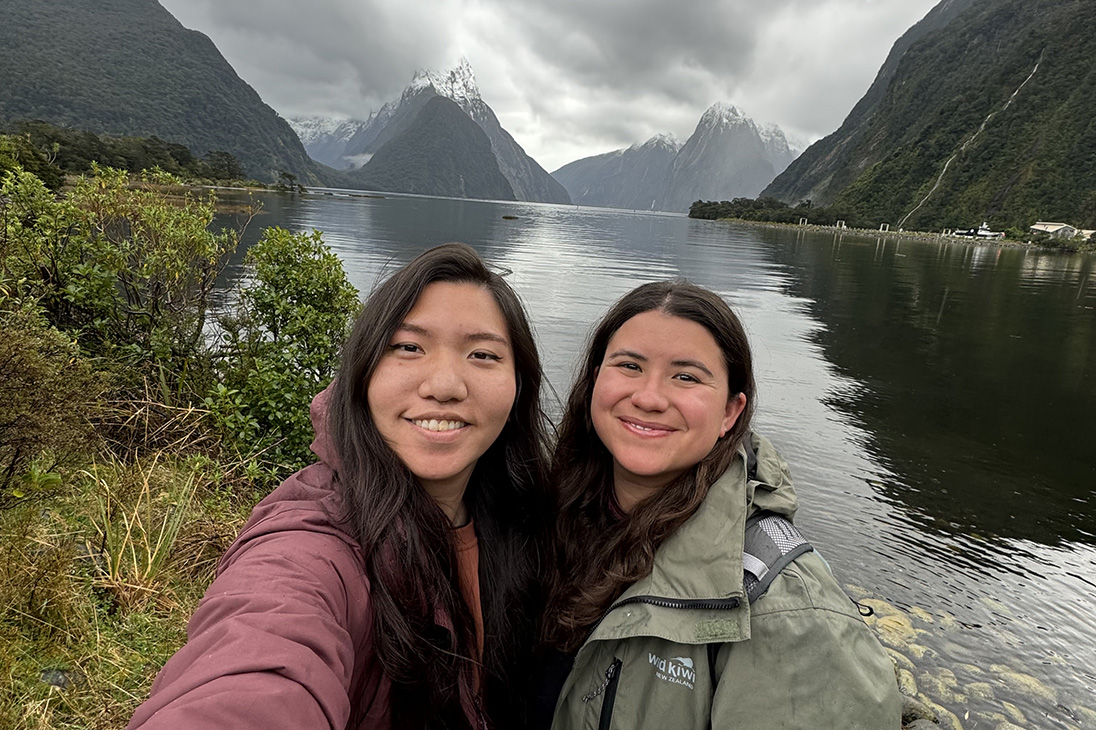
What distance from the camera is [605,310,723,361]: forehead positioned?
193cm

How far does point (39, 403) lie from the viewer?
3.26m

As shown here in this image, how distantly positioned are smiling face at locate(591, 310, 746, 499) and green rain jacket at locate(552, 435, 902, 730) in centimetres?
18

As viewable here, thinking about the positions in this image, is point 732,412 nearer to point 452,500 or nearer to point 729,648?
point 729,648

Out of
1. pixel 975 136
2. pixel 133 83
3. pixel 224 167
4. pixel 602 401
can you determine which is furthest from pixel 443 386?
pixel 133 83

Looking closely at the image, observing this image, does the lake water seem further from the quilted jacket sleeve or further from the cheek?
the quilted jacket sleeve

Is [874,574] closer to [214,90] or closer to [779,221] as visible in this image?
[779,221]

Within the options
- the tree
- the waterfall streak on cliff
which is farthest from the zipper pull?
the waterfall streak on cliff

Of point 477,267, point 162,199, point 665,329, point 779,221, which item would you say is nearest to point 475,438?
point 477,267

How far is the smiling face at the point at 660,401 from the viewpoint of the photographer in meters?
1.85

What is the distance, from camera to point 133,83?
128 meters

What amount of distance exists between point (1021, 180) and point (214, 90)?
17741 centimetres

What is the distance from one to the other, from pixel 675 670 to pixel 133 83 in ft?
563

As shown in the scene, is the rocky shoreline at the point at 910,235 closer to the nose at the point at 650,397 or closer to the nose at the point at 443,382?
the nose at the point at 650,397

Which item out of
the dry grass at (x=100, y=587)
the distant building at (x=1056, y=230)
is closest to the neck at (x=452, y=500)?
the dry grass at (x=100, y=587)
